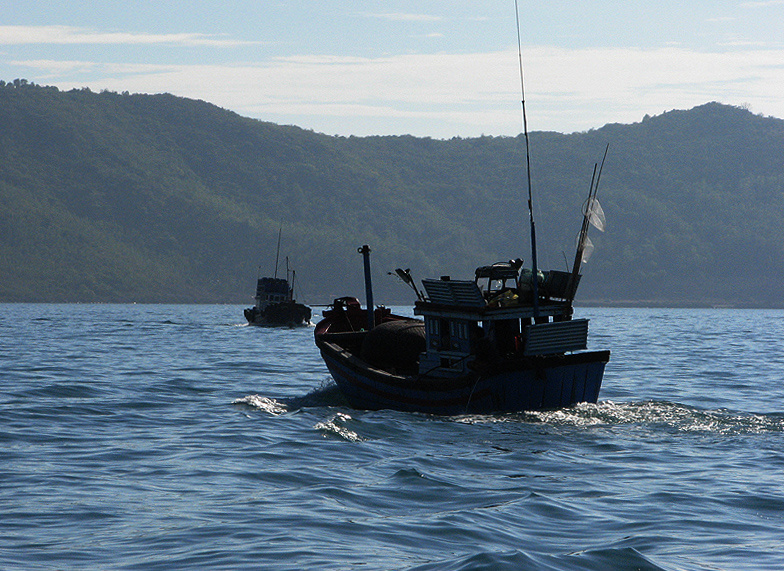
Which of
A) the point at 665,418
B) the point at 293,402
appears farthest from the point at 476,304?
the point at 293,402

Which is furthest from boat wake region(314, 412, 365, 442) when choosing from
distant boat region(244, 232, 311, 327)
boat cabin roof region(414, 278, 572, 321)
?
distant boat region(244, 232, 311, 327)

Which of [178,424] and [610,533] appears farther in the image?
[178,424]

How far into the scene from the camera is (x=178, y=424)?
67.6ft

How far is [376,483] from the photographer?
48.0 feet

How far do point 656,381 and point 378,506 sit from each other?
21.2 m

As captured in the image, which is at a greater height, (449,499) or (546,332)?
(546,332)

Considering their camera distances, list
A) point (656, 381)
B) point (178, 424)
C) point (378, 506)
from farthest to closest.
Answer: point (656, 381)
point (178, 424)
point (378, 506)

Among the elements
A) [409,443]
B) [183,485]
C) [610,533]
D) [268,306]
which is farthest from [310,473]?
[268,306]

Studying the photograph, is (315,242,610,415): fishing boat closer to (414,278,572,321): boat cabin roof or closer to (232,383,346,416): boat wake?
(414,278,572,321): boat cabin roof

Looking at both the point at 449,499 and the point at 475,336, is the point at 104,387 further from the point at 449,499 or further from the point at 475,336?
the point at 449,499

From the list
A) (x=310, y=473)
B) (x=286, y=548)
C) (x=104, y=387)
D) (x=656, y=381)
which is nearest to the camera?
(x=286, y=548)

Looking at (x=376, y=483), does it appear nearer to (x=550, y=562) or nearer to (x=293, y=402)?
(x=550, y=562)

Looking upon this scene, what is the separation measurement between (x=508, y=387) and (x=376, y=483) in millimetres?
7523

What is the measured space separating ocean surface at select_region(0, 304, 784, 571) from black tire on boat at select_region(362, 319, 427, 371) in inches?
63.1
